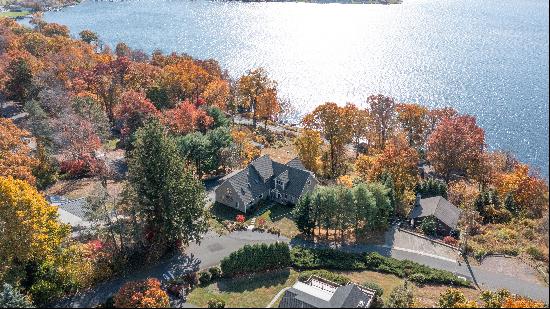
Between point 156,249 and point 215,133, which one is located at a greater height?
point 215,133

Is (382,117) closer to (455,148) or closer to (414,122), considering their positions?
(414,122)

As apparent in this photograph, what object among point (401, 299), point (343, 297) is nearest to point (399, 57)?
point (401, 299)

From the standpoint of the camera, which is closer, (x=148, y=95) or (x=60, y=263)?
(x=60, y=263)

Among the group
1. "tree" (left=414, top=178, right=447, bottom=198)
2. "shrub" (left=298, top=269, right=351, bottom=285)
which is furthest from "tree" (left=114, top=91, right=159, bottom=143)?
"tree" (left=414, top=178, right=447, bottom=198)

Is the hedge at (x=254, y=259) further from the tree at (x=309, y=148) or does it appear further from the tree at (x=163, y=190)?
the tree at (x=309, y=148)

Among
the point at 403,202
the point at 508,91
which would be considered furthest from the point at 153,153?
the point at 508,91

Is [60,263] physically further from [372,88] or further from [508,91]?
[508,91]

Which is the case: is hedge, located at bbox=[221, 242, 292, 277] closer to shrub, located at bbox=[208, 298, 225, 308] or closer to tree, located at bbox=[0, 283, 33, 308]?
shrub, located at bbox=[208, 298, 225, 308]
